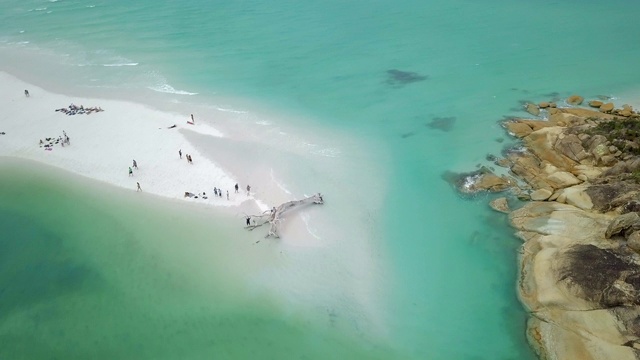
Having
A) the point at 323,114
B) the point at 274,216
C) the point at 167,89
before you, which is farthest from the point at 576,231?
the point at 167,89

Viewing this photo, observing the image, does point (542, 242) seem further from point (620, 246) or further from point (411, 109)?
point (411, 109)

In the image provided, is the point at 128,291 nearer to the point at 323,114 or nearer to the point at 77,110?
the point at 323,114

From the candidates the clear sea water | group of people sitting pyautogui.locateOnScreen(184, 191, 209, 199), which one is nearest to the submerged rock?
the clear sea water

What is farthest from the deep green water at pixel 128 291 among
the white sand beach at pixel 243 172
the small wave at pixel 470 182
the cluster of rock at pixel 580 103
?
the cluster of rock at pixel 580 103

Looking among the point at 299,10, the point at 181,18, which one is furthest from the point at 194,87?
the point at 299,10

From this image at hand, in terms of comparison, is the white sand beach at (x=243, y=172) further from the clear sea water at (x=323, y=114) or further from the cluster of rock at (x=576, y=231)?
the cluster of rock at (x=576, y=231)

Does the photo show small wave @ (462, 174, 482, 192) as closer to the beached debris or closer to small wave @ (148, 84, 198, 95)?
the beached debris

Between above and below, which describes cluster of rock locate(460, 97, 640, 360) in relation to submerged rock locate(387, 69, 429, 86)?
below
